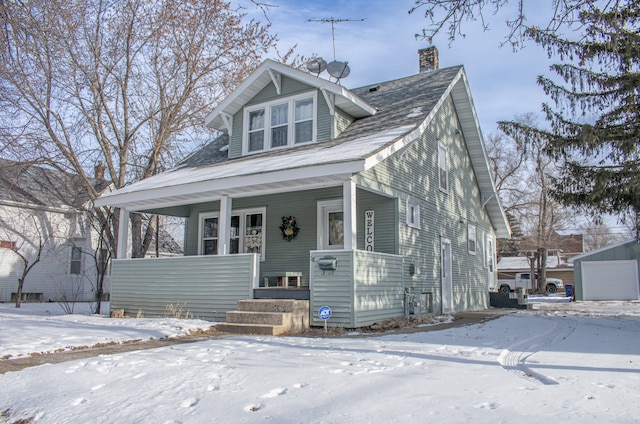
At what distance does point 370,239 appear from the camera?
11734 mm

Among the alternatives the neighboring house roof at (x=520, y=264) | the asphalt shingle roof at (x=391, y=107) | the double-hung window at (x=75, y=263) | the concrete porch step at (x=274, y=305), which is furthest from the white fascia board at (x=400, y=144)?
the neighboring house roof at (x=520, y=264)

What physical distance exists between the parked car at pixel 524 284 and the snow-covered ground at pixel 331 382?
3073cm

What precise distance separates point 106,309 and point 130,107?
720 centimetres

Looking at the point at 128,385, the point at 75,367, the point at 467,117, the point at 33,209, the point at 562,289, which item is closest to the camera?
the point at 128,385

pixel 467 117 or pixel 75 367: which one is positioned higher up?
pixel 467 117

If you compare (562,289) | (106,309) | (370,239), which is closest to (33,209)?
(106,309)

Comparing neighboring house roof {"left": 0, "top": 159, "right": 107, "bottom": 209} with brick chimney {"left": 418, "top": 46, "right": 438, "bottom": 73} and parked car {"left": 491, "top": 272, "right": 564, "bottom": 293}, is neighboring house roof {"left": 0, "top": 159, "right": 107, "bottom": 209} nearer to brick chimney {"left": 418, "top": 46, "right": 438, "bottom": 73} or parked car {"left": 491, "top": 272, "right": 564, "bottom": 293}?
brick chimney {"left": 418, "top": 46, "right": 438, "bottom": 73}

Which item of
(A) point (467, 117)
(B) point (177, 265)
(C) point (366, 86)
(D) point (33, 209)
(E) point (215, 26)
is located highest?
(E) point (215, 26)

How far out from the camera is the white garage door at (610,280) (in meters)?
26.9

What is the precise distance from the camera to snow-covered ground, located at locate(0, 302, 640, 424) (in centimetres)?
378

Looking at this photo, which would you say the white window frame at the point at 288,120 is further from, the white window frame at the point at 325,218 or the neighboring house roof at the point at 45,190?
the neighboring house roof at the point at 45,190

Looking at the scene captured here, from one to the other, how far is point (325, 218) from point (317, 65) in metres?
5.13

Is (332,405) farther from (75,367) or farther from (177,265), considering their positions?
(177,265)

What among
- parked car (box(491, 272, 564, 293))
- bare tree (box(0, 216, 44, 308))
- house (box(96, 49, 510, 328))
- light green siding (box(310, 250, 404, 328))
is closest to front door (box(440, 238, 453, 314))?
house (box(96, 49, 510, 328))
